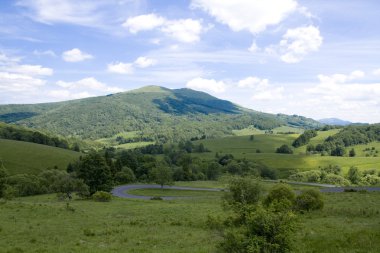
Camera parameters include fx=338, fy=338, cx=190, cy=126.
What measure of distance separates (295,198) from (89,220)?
26.0m

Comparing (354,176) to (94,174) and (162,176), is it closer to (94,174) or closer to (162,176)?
(162,176)

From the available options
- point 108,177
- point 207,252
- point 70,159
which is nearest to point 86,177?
point 108,177

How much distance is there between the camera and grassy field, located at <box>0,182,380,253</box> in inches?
896

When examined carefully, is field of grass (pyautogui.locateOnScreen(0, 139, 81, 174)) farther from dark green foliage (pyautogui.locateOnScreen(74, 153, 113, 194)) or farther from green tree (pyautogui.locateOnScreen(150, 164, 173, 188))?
dark green foliage (pyautogui.locateOnScreen(74, 153, 113, 194))

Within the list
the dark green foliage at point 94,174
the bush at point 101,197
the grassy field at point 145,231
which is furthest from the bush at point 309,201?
the dark green foliage at point 94,174

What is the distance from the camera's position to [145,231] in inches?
1246

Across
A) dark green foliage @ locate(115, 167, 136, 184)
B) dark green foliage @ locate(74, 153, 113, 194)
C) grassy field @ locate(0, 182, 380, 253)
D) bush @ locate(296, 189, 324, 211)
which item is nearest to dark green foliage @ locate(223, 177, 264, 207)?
grassy field @ locate(0, 182, 380, 253)

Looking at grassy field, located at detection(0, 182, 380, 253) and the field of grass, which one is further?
the field of grass

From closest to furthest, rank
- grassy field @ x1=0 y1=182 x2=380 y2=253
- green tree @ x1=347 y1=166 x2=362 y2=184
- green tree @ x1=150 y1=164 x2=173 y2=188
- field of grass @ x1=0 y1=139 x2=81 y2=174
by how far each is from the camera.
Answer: grassy field @ x1=0 y1=182 x2=380 y2=253 < green tree @ x1=150 y1=164 x2=173 y2=188 < field of grass @ x1=0 y1=139 x2=81 y2=174 < green tree @ x1=347 y1=166 x2=362 y2=184

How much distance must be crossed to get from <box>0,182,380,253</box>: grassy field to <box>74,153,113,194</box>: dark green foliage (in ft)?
93.4

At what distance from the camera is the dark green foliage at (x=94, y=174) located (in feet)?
246

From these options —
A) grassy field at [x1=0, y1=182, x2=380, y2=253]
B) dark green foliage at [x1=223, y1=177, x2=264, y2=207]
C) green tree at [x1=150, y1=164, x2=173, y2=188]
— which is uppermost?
dark green foliage at [x1=223, y1=177, x2=264, y2=207]

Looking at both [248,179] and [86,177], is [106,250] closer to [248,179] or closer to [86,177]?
[248,179]

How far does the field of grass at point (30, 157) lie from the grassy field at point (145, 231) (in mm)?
111602
